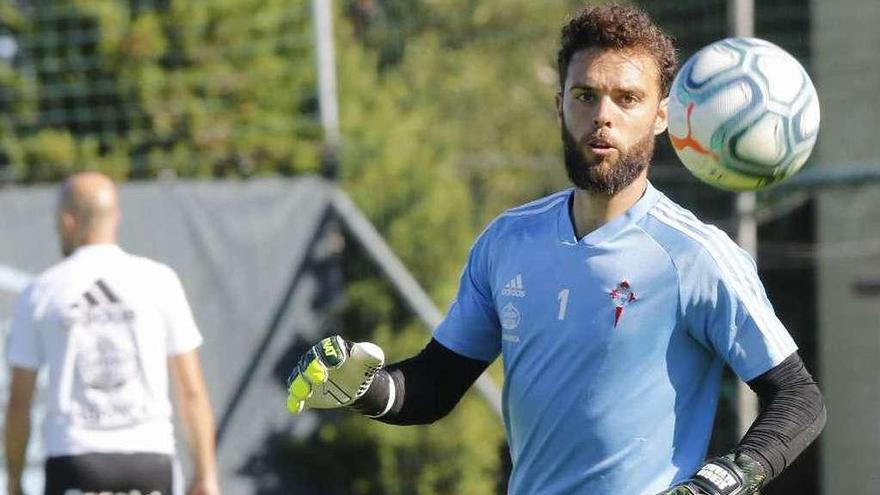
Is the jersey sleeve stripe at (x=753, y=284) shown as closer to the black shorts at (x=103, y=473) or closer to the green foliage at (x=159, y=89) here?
the black shorts at (x=103, y=473)

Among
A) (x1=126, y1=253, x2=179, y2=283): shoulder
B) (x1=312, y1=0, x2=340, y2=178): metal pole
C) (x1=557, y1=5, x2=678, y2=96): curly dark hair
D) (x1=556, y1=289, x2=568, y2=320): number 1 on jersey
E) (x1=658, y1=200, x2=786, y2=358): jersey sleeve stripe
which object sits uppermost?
(x1=557, y1=5, x2=678, y2=96): curly dark hair

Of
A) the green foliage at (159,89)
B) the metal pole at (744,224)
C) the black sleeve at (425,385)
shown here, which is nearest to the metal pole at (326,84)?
the green foliage at (159,89)

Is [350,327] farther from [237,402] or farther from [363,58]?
[363,58]

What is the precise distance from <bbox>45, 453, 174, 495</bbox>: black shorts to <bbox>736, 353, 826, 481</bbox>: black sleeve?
128 inches

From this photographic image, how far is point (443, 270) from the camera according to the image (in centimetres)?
943

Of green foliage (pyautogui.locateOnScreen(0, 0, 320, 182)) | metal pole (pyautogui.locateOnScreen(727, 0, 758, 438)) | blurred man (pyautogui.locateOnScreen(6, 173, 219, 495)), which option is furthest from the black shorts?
green foliage (pyautogui.locateOnScreen(0, 0, 320, 182))

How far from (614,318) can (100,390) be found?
3.04 metres

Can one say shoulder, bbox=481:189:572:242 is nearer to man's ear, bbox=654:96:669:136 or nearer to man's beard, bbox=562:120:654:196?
man's beard, bbox=562:120:654:196

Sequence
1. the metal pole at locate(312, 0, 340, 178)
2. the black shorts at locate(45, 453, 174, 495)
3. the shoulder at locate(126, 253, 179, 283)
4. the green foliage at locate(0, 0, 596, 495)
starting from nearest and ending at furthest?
the black shorts at locate(45, 453, 174, 495)
the shoulder at locate(126, 253, 179, 283)
the metal pole at locate(312, 0, 340, 178)
the green foliage at locate(0, 0, 596, 495)

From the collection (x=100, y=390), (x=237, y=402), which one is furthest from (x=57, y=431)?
(x=237, y=402)

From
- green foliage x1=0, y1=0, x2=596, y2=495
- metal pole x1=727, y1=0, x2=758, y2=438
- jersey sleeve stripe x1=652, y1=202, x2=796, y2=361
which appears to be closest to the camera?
jersey sleeve stripe x1=652, y1=202, x2=796, y2=361

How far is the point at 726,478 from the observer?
10.5 feet

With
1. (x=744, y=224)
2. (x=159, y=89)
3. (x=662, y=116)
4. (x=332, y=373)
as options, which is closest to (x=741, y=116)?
(x=662, y=116)

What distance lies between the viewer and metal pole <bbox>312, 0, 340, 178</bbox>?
8.44m
